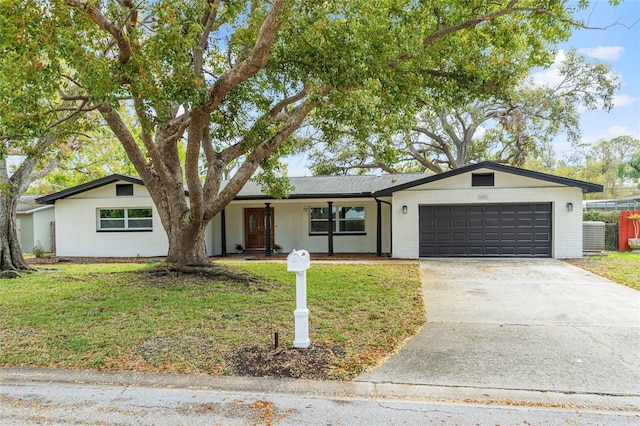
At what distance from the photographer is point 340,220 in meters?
17.3

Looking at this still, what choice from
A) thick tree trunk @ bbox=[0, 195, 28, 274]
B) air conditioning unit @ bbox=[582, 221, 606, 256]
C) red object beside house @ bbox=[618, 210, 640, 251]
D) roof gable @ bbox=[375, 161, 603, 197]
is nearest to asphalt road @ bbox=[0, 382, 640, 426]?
thick tree trunk @ bbox=[0, 195, 28, 274]

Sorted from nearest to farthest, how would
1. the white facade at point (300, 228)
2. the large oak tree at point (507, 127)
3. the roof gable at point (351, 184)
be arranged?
the roof gable at point (351, 184), the white facade at point (300, 228), the large oak tree at point (507, 127)

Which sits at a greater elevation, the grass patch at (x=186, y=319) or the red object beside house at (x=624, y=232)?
the red object beside house at (x=624, y=232)

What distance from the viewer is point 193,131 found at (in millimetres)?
8172

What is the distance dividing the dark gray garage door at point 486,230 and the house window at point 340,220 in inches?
117

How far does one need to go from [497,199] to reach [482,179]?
84 centimetres

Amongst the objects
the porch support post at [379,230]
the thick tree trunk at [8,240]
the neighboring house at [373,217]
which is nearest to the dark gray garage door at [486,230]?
the neighboring house at [373,217]

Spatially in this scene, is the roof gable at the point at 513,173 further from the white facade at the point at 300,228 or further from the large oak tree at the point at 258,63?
the large oak tree at the point at 258,63

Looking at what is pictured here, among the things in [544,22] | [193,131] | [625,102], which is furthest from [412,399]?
[625,102]

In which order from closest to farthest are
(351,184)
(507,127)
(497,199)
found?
(497,199) < (351,184) < (507,127)

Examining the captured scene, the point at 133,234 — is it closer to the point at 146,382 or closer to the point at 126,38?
the point at 126,38

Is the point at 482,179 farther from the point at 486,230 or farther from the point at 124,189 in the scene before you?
the point at 124,189

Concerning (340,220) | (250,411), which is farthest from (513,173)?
(250,411)

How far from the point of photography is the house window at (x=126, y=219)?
16391mm
